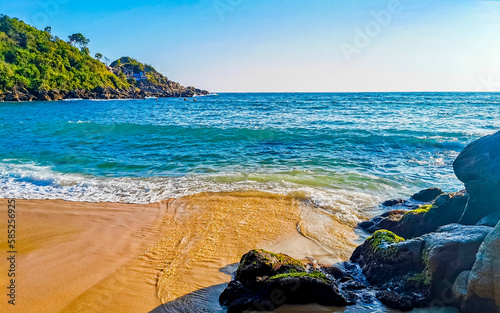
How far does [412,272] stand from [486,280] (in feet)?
3.29

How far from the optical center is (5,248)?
20.0ft

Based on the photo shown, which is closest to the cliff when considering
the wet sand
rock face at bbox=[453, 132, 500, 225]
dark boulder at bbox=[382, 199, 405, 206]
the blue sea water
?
the blue sea water

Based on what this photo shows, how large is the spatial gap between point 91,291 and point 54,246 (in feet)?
6.92

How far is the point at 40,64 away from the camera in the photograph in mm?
79688

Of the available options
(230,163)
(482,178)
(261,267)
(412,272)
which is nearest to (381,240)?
(412,272)

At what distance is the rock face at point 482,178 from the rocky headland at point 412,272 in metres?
0.01

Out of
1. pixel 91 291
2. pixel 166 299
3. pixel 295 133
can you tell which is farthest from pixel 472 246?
pixel 295 133

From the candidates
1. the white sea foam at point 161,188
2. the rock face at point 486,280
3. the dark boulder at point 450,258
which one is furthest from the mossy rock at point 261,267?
the white sea foam at point 161,188

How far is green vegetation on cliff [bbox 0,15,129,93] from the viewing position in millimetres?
70875

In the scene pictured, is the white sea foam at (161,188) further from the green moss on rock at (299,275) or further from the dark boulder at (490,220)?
the green moss on rock at (299,275)

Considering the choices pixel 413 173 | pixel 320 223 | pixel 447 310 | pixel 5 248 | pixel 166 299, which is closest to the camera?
pixel 447 310

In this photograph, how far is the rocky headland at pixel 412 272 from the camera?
3.73m

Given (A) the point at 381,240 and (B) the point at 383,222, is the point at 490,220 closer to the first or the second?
(A) the point at 381,240

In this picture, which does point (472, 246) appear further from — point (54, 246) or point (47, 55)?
point (47, 55)
